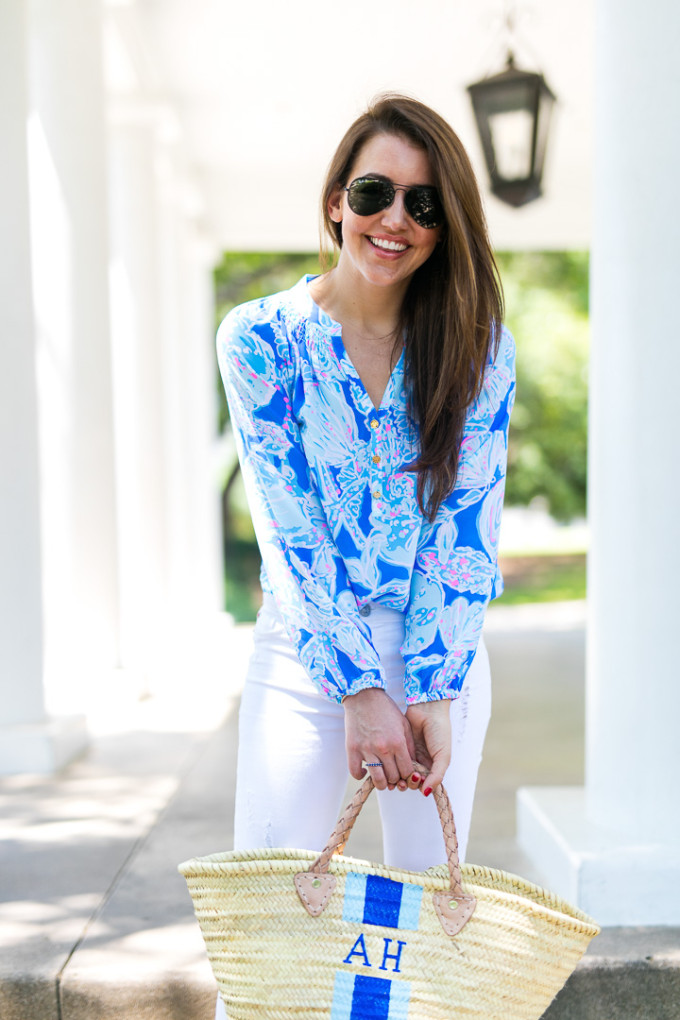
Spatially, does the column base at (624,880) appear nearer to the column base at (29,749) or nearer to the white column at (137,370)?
the column base at (29,749)

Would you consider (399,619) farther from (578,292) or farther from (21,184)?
(578,292)

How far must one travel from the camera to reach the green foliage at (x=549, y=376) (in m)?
23.9

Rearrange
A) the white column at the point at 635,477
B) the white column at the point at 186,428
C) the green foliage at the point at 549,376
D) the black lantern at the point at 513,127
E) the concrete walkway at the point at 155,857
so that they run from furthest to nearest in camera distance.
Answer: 1. the green foliage at the point at 549,376
2. the white column at the point at 186,428
3. the black lantern at the point at 513,127
4. the white column at the point at 635,477
5. the concrete walkway at the point at 155,857

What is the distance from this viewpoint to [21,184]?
465 centimetres

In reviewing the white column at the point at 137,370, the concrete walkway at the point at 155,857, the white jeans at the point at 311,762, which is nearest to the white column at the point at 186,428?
the white column at the point at 137,370

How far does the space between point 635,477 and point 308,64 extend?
584 cm

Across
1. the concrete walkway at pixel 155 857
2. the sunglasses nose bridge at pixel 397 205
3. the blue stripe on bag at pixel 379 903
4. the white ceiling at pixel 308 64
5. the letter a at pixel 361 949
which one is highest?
the white ceiling at pixel 308 64

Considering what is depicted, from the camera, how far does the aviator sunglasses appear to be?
199cm

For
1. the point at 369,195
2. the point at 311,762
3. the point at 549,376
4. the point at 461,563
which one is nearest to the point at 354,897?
the point at 311,762

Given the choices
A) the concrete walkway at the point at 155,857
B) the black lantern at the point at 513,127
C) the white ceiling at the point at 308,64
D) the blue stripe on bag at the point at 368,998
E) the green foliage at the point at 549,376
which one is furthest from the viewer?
the green foliage at the point at 549,376

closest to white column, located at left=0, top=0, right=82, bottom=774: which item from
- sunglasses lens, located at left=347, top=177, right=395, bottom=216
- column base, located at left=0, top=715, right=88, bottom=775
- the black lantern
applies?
column base, located at left=0, top=715, right=88, bottom=775

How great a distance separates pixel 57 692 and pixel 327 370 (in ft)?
13.2

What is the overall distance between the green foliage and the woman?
70.2ft

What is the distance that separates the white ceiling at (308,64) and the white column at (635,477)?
2420mm
